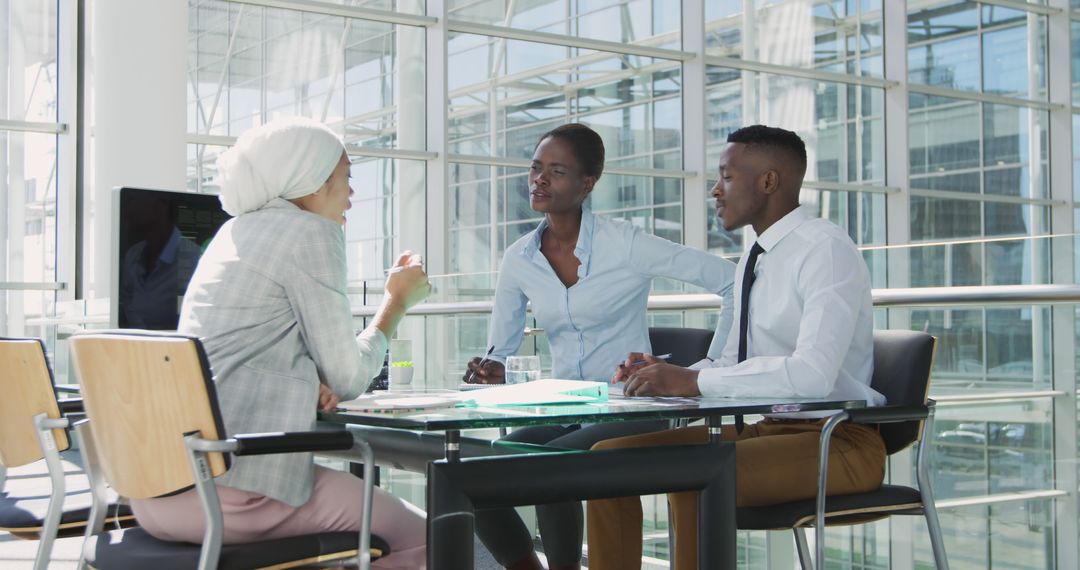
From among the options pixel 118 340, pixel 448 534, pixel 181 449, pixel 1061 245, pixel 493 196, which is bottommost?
pixel 448 534

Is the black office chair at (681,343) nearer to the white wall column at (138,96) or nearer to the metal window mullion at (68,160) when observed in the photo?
the white wall column at (138,96)

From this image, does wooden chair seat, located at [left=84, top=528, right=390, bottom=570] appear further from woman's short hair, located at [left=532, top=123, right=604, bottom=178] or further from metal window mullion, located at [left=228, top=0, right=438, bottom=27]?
metal window mullion, located at [left=228, top=0, right=438, bottom=27]

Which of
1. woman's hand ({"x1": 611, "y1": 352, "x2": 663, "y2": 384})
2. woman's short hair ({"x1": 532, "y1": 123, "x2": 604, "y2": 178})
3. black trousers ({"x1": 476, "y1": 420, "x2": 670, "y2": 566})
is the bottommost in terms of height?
black trousers ({"x1": 476, "y1": 420, "x2": 670, "y2": 566})

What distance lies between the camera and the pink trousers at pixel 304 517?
1797 mm

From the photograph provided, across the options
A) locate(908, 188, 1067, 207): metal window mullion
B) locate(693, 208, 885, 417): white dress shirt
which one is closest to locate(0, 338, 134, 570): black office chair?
locate(693, 208, 885, 417): white dress shirt

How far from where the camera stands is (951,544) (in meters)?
3.04

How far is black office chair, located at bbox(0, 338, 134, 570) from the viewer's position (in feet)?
7.41

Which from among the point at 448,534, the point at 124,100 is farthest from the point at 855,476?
the point at 124,100

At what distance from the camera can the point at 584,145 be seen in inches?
119

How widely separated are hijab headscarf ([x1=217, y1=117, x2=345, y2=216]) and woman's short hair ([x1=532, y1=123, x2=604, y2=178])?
1.08 meters

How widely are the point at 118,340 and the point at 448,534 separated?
1.82 ft

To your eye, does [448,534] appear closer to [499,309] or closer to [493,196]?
[499,309]

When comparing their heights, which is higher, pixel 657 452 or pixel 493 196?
pixel 493 196

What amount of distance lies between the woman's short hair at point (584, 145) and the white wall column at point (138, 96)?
4783 mm
